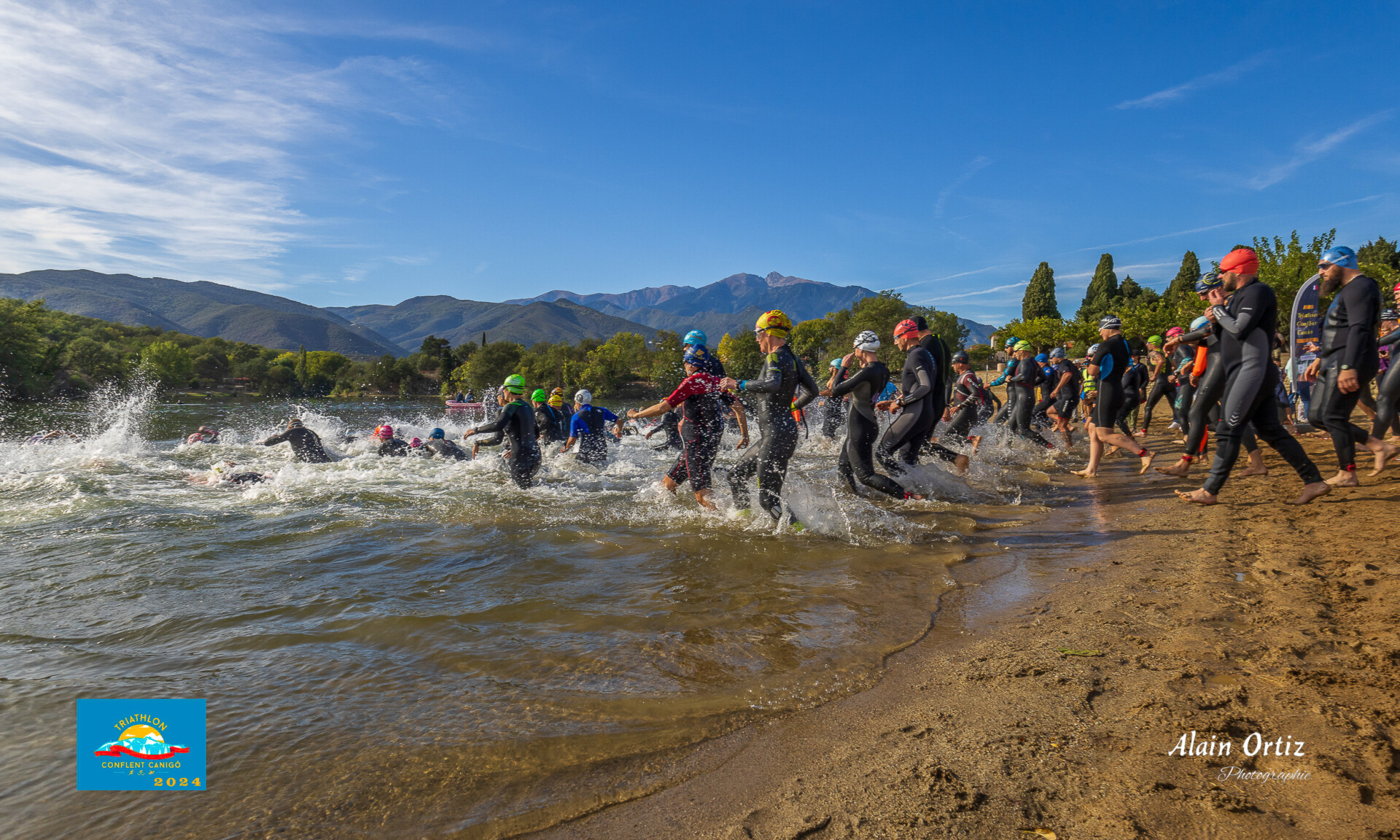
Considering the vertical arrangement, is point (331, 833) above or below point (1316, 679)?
below

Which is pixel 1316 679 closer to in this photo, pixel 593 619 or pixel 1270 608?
pixel 1270 608

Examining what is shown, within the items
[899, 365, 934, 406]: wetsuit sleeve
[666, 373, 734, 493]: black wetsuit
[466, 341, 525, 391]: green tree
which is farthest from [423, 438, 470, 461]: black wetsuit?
[466, 341, 525, 391]: green tree

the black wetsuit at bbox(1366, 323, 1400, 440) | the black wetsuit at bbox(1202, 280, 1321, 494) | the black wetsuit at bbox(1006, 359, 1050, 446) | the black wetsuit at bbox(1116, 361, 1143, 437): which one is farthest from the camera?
the black wetsuit at bbox(1006, 359, 1050, 446)

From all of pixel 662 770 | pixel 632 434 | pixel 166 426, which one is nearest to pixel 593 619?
pixel 662 770

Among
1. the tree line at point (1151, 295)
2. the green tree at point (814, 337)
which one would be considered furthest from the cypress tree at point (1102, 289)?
the green tree at point (814, 337)

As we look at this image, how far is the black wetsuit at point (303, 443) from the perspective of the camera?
36.0ft

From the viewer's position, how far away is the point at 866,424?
6605mm

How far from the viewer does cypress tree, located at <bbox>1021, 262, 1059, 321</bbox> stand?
251 ft

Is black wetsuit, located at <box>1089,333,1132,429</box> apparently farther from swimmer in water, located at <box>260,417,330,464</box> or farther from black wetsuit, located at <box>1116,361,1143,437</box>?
swimmer in water, located at <box>260,417,330,464</box>

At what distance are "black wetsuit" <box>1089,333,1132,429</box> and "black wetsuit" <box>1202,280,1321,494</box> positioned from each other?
93.0 inches

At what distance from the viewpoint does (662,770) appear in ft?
7.41

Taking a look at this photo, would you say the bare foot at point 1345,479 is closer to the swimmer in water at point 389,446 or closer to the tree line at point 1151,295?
the tree line at point 1151,295

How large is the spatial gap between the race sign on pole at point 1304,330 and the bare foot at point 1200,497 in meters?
1.92

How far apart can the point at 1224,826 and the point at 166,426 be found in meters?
33.5
